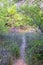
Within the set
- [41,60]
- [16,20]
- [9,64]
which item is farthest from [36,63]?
[16,20]

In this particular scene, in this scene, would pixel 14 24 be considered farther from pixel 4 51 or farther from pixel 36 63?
pixel 36 63

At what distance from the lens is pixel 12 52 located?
22.7 ft

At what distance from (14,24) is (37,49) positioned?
9.69m

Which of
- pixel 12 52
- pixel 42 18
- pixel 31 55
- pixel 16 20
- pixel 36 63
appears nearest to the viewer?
pixel 42 18

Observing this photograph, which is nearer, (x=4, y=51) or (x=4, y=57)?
(x=4, y=57)

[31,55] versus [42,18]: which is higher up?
[42,18]

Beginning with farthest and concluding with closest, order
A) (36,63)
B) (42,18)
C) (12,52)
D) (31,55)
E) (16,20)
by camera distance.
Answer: (16,20)
(12,52)
(31,55)
(36,63)
(42,18)

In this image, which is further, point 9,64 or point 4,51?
point 4,51

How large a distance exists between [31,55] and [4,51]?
1.20 metres

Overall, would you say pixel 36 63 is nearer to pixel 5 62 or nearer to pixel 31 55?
pixel 31 55

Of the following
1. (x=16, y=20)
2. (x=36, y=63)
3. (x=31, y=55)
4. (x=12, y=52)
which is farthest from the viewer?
(x=16, y=20)

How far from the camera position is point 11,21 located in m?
15.5

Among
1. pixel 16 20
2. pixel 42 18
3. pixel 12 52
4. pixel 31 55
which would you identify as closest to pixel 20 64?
pixel 31 55

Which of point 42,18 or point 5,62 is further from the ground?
point 42,18
